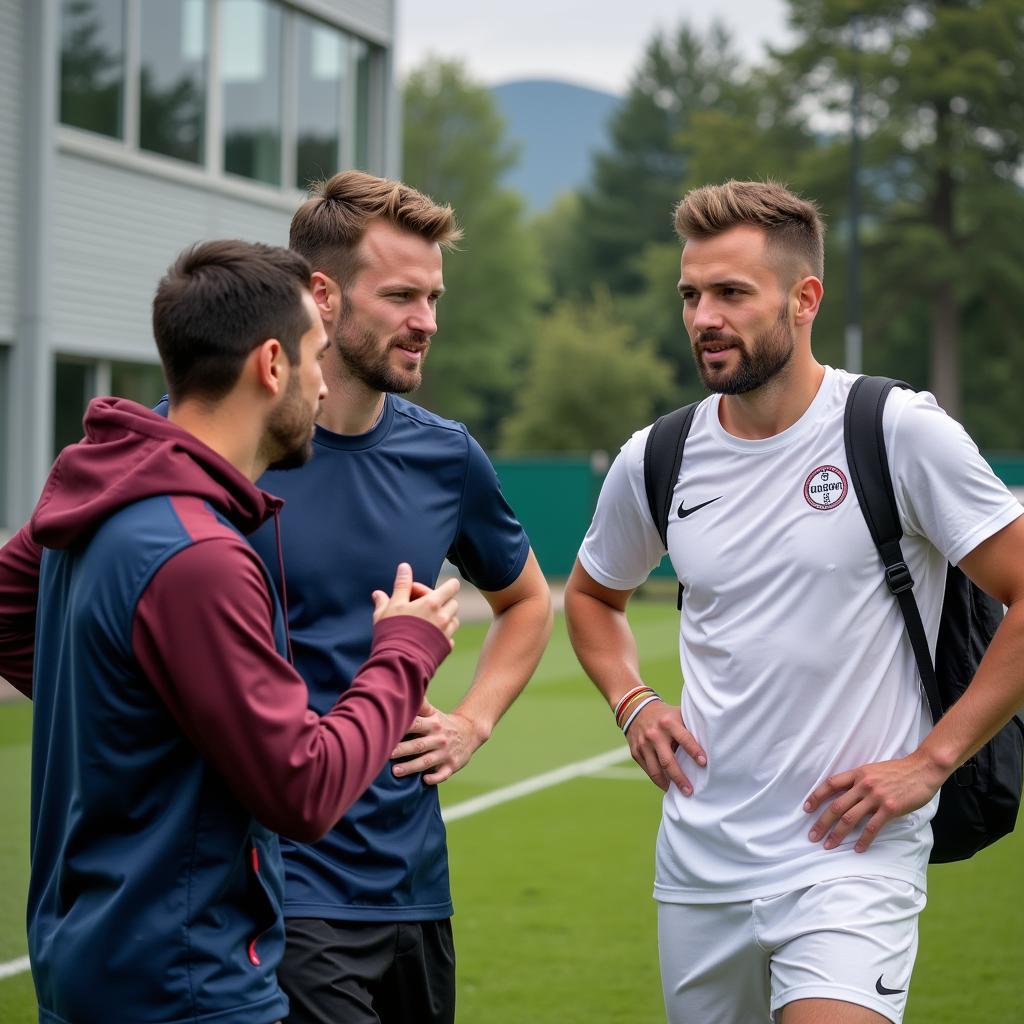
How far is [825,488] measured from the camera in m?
3.86

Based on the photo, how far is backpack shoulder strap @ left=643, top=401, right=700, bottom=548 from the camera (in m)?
4.17

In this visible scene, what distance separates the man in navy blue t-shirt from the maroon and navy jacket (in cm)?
80

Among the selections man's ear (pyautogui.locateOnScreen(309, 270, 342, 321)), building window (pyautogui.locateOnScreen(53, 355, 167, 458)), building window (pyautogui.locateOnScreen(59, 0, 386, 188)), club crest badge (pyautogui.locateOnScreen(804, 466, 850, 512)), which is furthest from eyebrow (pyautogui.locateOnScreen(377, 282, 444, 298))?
building window (pyautogui.locateOnScreen(53, 355, 167, 458))

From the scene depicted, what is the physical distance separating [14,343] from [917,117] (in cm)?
3968

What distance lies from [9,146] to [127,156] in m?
2.02

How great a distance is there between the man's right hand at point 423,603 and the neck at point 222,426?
0.36 m

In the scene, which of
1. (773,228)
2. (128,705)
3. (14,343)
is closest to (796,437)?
(773,228)

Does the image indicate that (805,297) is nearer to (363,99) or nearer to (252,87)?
(252,87)

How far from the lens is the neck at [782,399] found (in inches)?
157

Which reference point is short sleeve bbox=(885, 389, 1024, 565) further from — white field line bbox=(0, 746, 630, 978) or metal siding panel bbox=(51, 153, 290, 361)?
metal siding panel bbox=(51, 153, 290, 361)

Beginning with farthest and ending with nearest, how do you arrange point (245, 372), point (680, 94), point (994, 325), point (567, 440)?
point (680, 94)
point (994, 325)
point (567, 440)
point (245, 372)

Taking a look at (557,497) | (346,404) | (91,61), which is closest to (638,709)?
(346,404)

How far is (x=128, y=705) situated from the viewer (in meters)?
2.56

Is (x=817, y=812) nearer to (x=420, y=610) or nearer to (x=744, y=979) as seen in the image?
(x=744, y=979)
